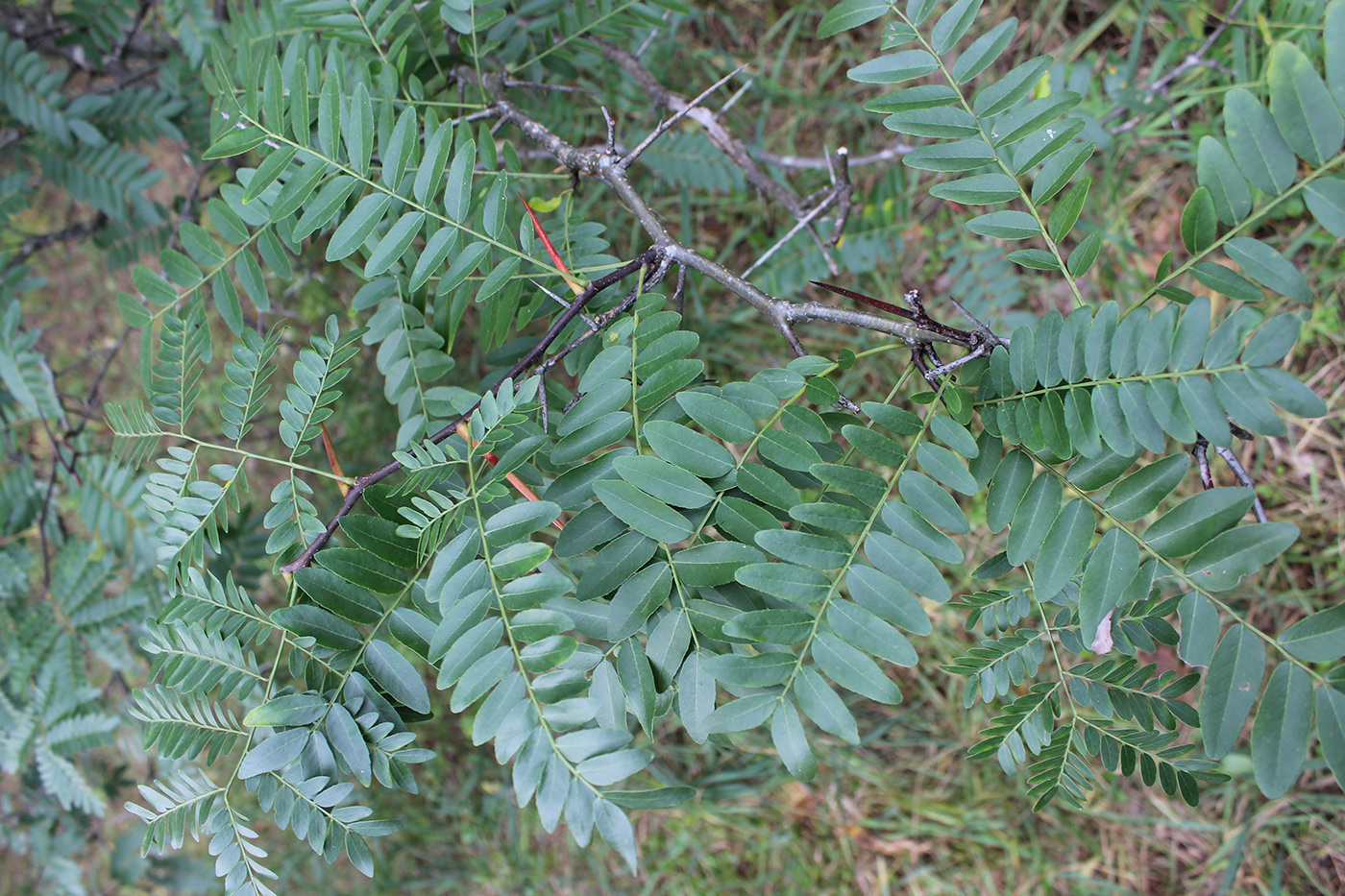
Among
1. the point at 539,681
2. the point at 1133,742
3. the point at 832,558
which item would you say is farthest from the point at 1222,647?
the point at 539,681

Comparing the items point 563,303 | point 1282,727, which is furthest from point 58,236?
point 1282,727

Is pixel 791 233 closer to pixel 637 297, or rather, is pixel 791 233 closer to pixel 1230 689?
pixel 637 297

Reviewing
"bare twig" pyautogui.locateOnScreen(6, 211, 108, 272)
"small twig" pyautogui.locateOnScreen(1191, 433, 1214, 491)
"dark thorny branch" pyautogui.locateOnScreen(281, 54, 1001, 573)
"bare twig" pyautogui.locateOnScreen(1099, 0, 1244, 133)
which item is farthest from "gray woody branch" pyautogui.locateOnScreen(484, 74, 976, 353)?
"bare twig" pyautogui.locateOnScreen(6, 211, 108, 272)

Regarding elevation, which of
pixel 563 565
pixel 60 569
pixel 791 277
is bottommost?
pixel 60 569

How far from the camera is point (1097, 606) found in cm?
74

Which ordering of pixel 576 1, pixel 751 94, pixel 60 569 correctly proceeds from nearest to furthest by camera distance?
pixel 576 1, pixel 60 569, pixel 751 94

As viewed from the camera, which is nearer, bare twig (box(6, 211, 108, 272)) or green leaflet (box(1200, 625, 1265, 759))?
green leaflet (box(1200, 625, 1265, 759))

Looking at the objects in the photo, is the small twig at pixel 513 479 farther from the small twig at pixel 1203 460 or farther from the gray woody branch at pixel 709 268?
the small twig at pixel 1203 460

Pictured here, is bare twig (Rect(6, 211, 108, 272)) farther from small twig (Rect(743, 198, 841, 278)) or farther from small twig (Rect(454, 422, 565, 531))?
small twig (Rect(743, 198, 841, 278))

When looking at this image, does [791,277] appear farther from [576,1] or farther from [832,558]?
[832,558]

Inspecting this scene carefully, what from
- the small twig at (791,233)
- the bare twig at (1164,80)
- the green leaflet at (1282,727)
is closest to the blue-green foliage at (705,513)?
the green leaflet at (1282,727)

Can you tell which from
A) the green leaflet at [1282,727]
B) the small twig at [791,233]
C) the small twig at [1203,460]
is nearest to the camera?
the green leaflet at [1282,727]

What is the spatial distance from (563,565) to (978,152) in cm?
75

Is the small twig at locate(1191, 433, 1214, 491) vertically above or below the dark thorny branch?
below
